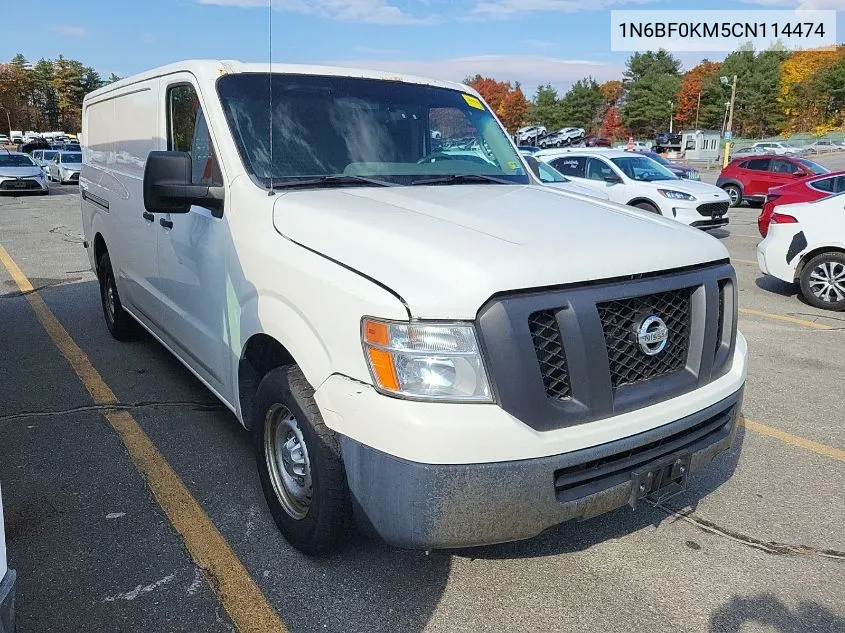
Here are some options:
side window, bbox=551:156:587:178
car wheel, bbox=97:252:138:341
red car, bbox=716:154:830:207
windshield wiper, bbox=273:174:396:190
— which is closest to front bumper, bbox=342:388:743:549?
windshield wiper, bbox=273:174:396:190

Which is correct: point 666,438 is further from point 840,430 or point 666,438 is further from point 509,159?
point 840,430

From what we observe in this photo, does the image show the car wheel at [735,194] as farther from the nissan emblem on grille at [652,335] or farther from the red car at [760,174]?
the nissan emblem on grille at [652,335]

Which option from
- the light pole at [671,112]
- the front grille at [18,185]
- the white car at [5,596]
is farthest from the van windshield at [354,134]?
the light pole at [671,112]

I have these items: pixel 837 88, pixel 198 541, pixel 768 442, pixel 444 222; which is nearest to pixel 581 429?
pixel 444 222

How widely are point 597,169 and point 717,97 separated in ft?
242

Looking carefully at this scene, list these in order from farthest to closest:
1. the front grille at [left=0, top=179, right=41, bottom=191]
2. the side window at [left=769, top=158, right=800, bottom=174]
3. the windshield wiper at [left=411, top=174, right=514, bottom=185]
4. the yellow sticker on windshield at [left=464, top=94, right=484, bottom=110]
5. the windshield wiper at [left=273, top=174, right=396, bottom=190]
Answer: the front grille at [left=0, top=179, right=41, bottom=191] → the side window at [left=769, top=158, right=800, bottom=174] → the yellow sticker on windshield at [left=464, top=94, right=484, bottom=110] → the windshield wiper at [left=411, top=174, right=514, bottom=185] → the windshield wiper at [left=273, top=174, right=396, bottom=190]

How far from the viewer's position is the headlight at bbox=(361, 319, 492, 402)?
2219mm

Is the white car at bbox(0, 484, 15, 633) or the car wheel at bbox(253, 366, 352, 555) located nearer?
the white car at bbox(0, 484, 15, 633)

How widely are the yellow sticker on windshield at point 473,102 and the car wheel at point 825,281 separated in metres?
5.47

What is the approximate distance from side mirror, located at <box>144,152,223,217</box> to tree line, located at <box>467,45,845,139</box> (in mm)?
72281

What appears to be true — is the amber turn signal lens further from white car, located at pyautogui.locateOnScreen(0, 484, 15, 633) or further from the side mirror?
the side mirror

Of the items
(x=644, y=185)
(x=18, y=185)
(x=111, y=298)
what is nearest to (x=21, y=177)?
(x=18, y=185)

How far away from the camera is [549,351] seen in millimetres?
2314

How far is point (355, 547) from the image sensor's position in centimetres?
303
